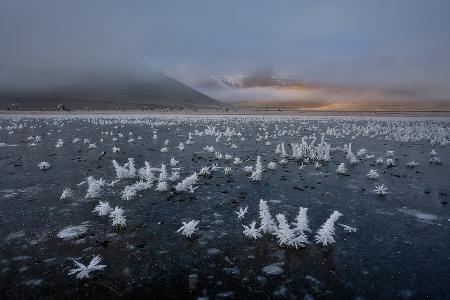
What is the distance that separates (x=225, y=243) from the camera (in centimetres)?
627

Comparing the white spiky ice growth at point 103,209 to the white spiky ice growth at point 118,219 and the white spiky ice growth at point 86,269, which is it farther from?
the white spiky ice growth at point 86,269

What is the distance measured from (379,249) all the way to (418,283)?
108 centimetres

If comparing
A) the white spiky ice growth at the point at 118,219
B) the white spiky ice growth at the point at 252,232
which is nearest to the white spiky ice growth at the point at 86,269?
the white spiky ice growth at the point at 118,219

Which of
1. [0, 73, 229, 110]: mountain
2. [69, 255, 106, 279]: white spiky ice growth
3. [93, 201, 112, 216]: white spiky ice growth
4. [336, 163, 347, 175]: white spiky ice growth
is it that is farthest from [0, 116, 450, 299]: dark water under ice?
[0, 73, 229, 110]: mountain

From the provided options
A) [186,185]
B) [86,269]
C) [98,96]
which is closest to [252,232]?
[86,269]

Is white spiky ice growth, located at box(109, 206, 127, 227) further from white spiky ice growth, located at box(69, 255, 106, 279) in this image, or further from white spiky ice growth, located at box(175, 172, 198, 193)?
white spiky ice growth, located at box(175, 172, 198, 193)

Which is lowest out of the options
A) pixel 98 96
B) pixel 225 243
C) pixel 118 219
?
pixel 225 243

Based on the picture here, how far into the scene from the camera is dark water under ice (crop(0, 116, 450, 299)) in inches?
192

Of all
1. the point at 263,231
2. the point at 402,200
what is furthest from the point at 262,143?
the point at 263,231

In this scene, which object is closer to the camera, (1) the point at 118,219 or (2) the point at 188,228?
(2) the point at 188,228

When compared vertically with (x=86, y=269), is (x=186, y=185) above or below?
above

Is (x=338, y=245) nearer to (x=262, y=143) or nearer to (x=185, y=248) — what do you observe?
(x=185, y=248)

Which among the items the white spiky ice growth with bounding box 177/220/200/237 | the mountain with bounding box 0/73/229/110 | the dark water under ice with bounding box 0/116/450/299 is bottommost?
the dark water under ice with bounding box 0/116/450/299

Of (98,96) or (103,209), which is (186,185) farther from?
(98,96)
